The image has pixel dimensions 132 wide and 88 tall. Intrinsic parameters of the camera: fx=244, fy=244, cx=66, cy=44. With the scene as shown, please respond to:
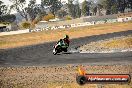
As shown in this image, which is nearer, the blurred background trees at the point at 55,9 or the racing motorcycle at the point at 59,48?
the racing motorcycle at the point at 59,48

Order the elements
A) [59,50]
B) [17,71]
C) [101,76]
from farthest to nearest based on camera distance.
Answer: [59,50] → [17,71] → [101,76]

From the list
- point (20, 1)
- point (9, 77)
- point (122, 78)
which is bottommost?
point (9, 77)

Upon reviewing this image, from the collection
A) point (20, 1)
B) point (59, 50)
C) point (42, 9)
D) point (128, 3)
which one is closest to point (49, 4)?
point (42, 9)

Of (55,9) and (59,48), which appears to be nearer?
(59,48)

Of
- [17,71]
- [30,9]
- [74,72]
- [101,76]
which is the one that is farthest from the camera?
[30,9]

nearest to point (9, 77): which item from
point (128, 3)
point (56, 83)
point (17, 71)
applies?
point (17, 71)

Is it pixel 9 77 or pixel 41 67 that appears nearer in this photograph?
pixel 9 77

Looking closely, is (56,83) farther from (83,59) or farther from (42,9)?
(42,9)

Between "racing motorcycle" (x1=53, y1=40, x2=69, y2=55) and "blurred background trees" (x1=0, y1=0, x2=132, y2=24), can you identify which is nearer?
"racing motorcycle" (x1=53, y1=40, x2=69, y2=55)

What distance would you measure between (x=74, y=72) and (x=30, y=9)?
14184cm

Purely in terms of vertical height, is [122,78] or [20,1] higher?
[20,1]

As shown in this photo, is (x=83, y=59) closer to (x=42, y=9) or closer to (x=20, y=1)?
(x=20, y=1)

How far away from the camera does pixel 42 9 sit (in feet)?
526

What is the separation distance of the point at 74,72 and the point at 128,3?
4766 inches
